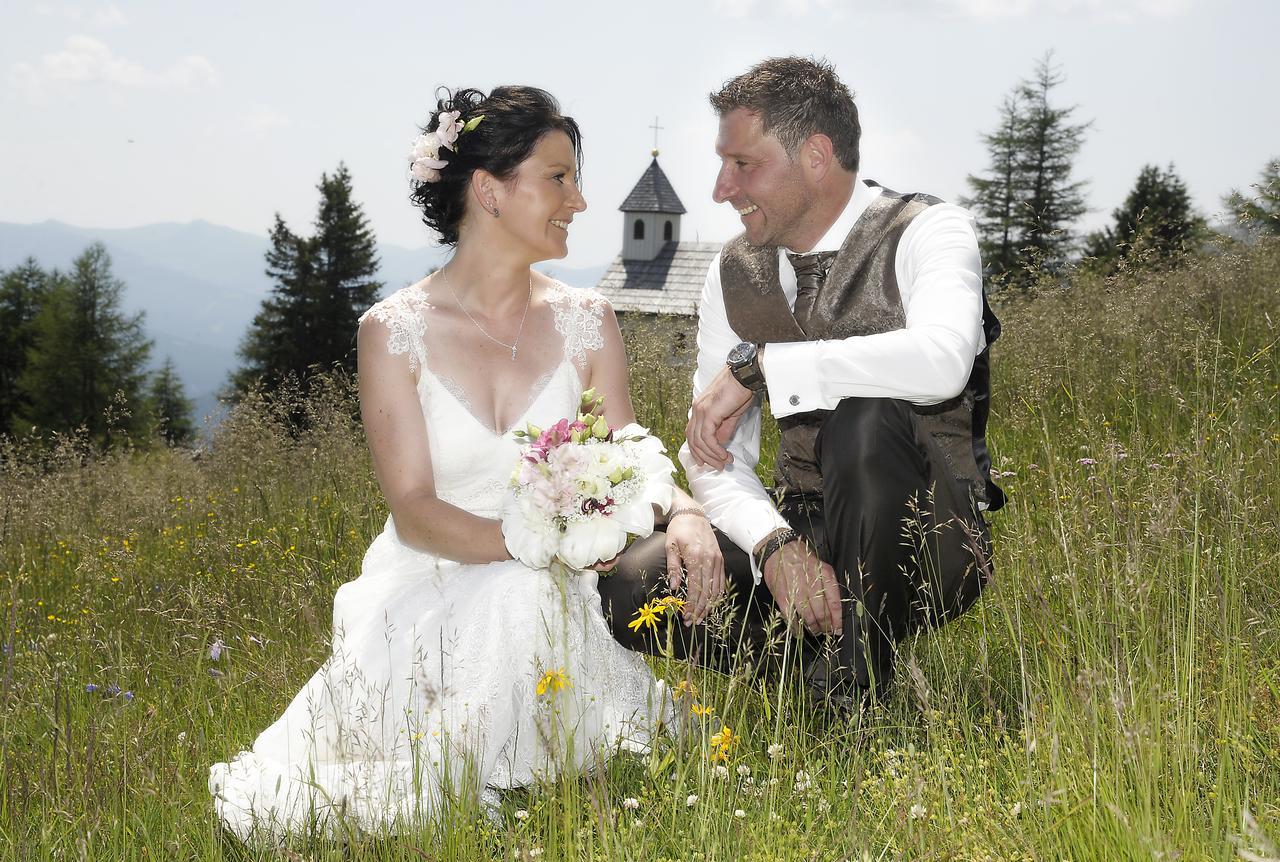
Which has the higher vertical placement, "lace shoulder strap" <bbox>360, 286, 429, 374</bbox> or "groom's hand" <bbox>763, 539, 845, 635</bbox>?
"lace shoulder strap" <bbox>360, 286, 429, 374</bbox>

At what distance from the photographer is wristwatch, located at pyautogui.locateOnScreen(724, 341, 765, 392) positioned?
2.95m

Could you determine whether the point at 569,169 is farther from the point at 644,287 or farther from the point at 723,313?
the point at 644,287

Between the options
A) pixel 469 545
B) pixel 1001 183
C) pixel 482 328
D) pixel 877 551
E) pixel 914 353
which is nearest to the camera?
pixel 877 551

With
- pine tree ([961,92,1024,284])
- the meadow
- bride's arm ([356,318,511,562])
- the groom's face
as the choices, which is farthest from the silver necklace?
pine tree ([961,92,1024,284])

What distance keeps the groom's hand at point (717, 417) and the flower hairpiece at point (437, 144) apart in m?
1.16

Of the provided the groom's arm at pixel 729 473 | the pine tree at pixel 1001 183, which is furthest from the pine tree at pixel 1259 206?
the pine tree at pixel 1001 183

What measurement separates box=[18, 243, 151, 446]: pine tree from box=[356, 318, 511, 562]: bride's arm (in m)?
46.2

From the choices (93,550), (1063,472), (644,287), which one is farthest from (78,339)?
(1063,472)

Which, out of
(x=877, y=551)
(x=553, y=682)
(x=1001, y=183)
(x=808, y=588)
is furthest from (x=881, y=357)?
(x=1001, y=183)

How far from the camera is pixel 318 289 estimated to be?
1993 inches

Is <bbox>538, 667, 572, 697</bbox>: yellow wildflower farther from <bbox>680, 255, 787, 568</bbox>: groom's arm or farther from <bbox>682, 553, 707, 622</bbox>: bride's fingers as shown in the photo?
<bbox>680, 255, 787, 568</bbox>: groom's arm

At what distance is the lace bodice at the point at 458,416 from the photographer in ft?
10.9

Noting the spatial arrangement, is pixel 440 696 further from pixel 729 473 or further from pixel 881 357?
pixel 881 357

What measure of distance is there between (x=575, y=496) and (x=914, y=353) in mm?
996
